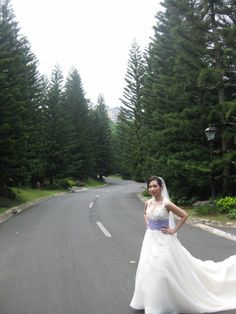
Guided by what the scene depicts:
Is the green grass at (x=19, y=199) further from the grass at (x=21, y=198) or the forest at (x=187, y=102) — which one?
the forest at (x=187, y=102)

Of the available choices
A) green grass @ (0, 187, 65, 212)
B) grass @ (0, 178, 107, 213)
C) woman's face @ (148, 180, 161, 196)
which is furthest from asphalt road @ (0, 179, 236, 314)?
grass @ (0, 178, 107, 213)

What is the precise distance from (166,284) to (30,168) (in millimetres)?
26276

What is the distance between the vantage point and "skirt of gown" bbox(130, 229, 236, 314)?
18.7 feet

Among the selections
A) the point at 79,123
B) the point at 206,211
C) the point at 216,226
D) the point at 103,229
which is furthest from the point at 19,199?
the point at 79,123

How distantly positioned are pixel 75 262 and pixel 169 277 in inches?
170

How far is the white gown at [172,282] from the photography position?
5.70 metres

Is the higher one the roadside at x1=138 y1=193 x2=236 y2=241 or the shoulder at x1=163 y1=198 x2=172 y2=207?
the shoulder at x1=163 y1=198 x2=172 y2=207

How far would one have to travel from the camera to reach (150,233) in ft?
20.0

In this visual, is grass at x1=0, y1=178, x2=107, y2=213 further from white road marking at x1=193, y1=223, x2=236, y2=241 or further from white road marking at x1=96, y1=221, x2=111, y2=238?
white road marking at x1=193, y1=223, x2=236, y2=241

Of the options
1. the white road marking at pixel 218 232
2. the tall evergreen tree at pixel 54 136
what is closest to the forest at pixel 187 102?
the white road marking at pixel 218 232

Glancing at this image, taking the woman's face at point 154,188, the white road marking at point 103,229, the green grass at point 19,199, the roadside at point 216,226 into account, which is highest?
the woman's face at point 154,188

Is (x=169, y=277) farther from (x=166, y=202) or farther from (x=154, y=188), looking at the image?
(x=154, y=188)

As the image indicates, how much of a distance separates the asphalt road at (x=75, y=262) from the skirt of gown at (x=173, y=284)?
1.81 feet

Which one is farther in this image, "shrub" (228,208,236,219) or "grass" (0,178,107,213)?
"grass" (0,178,107,213)
